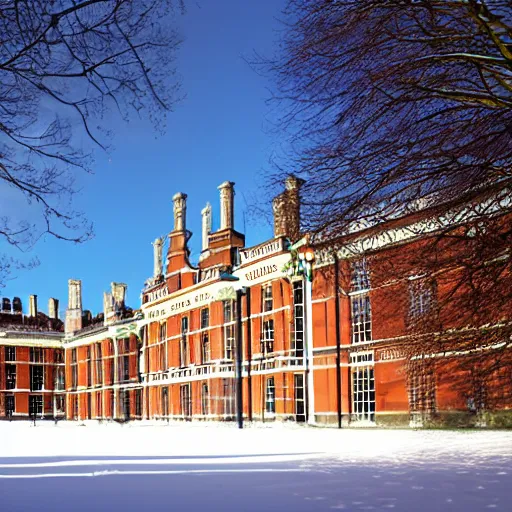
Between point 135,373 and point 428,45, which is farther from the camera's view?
point 135,373

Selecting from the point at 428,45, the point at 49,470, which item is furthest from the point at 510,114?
the point at 49,470

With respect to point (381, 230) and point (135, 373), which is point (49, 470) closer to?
point (381, 230)

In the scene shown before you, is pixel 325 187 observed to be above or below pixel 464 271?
above

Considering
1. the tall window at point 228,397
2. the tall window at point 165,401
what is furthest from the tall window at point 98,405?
the tall window at point 228,397

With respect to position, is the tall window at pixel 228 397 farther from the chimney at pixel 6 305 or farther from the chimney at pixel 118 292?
the chimney at pixel 6 305

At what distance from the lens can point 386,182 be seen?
37.3ft

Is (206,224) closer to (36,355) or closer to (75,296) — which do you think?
(75,296)

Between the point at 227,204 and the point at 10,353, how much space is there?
39.2 metres

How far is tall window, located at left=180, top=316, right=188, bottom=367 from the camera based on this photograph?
147 ft

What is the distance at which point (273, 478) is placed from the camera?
11578 mm

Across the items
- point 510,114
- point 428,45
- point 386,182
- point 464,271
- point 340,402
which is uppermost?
point 428,45

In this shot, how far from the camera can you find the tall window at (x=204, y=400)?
137 feet

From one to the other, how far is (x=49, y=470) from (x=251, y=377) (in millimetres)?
23238

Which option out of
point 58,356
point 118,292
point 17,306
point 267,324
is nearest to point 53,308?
point 17,306
